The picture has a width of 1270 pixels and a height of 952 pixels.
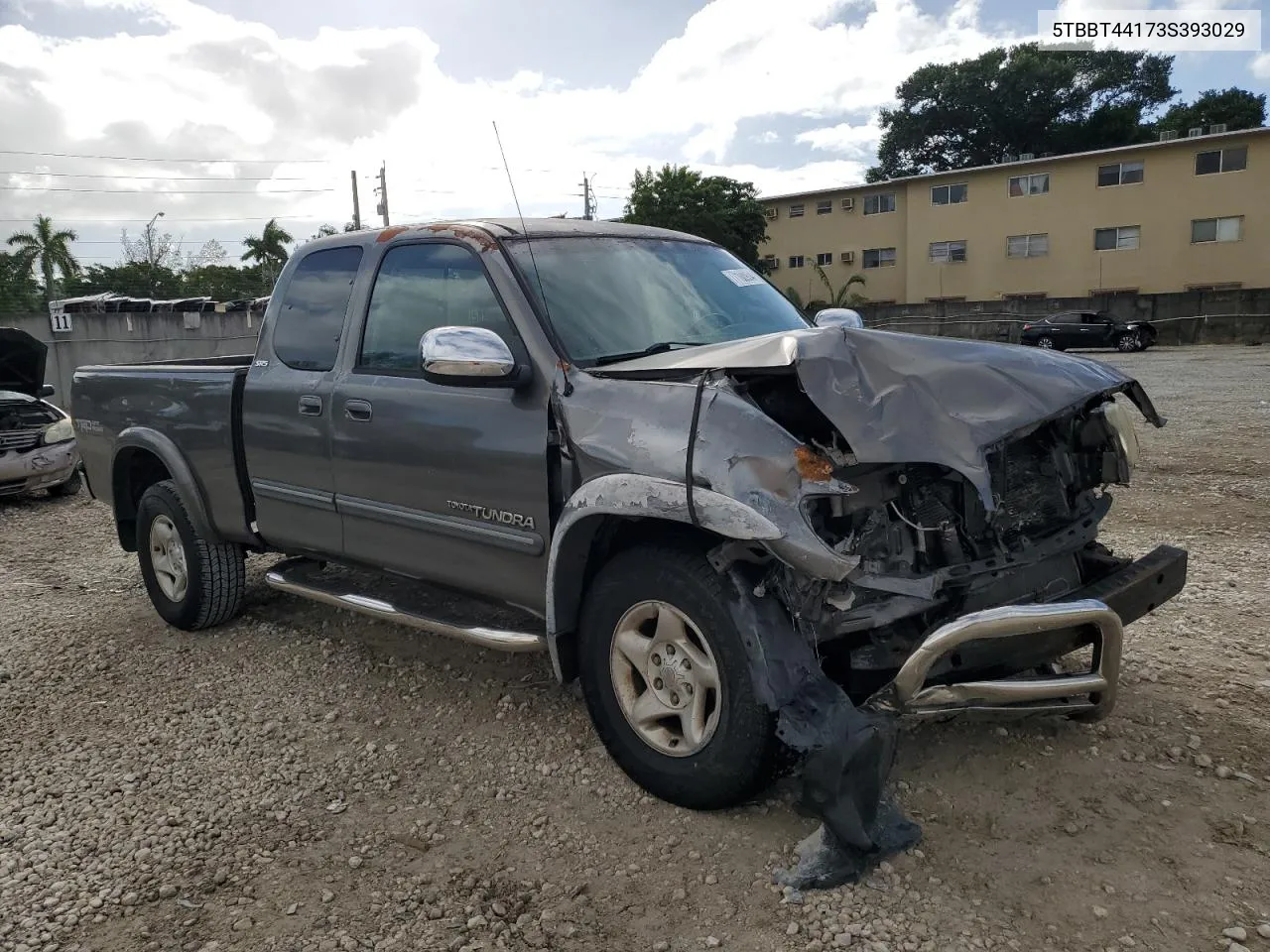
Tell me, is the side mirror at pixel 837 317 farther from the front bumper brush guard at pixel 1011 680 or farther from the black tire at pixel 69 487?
the black tire at pixel 69 487

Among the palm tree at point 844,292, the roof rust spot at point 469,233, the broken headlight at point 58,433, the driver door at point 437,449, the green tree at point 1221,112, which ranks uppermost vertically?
the green tree at point 1221,112

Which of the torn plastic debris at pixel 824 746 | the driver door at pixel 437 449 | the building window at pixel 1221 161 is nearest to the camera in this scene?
the torn plastic debris at pixel 824 746

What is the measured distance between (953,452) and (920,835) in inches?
46.5

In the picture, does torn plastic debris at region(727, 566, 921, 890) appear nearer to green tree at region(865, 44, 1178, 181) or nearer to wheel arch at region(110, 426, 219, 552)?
wheel arch at region(110, 426, 219, 552)

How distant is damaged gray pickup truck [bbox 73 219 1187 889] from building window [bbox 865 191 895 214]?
132ft

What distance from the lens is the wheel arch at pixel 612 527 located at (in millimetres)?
2777

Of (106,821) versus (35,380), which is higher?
(35,380)

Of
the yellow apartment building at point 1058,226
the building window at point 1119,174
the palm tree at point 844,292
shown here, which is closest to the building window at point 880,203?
the yellow apartment building at point 1058,226

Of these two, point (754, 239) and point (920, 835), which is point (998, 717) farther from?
point (754, 239)

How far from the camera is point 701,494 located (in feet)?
9.30

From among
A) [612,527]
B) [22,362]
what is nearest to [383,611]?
[612,527]

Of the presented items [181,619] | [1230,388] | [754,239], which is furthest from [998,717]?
[754,239]

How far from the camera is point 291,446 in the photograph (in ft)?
14.6

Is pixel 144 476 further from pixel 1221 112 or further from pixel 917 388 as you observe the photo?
pixel 1221 112
